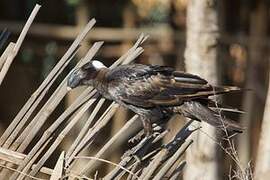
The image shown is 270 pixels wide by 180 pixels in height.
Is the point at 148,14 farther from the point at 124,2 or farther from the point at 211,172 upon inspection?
the point at 211,172

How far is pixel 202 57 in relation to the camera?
15.4 feet

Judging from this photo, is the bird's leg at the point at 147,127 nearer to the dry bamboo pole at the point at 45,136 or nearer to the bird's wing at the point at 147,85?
the bird's wing at the point at 147,85

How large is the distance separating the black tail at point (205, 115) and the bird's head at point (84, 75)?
37 cm

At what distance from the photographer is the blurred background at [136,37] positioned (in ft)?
26.2

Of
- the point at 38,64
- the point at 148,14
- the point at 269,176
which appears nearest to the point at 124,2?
the point at 148,14

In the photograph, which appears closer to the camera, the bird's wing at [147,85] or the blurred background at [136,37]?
the bird's wing at [147,85]

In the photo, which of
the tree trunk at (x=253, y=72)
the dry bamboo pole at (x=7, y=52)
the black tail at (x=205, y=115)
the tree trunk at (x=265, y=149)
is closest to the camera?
the black tail at (x=205, y=115)

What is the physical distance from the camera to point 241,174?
3637 mm

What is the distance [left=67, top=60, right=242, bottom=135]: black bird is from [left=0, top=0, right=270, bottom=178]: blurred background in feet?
13.2

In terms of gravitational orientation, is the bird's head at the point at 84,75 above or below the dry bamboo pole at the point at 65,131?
above

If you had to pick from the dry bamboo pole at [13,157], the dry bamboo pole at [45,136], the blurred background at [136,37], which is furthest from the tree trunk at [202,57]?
the blurred background at [136,37]

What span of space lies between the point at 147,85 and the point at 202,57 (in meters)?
1.01

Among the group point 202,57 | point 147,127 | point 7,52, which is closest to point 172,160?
point 147,127

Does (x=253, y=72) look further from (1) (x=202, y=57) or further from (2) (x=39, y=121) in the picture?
(2) (x=39, y=121)
